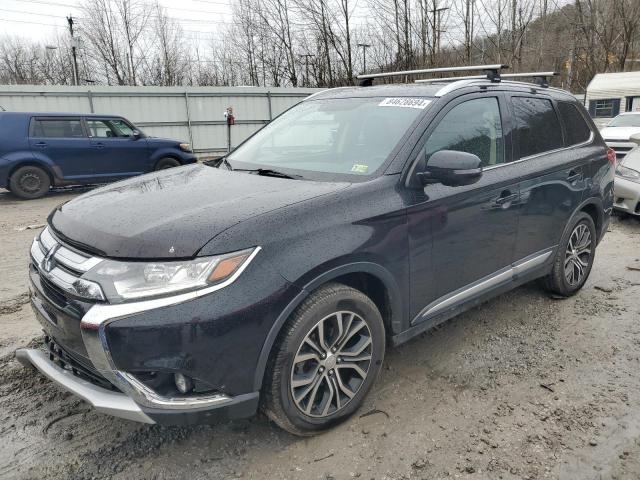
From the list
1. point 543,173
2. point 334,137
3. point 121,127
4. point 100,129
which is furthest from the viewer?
point 121,127

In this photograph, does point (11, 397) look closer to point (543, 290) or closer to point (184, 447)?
point (184, 447)

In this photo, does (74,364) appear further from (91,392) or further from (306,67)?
(306,67)

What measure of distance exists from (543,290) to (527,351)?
1225 millimetres

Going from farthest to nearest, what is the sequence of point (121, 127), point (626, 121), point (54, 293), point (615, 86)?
point (615, 86) → point (626, 121) → point (121, 127) → point (54, 293)

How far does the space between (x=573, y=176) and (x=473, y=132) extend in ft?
4.20

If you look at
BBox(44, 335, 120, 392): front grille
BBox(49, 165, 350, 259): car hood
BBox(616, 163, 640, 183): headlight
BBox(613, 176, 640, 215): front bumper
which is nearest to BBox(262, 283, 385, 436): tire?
BBox(49, 165, 350, 259): car hood

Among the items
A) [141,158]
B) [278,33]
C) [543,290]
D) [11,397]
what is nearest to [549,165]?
[543,290]

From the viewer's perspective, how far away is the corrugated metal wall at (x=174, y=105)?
54.5 ft

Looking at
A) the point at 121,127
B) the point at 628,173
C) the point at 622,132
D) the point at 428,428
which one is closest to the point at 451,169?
the point at 428,428

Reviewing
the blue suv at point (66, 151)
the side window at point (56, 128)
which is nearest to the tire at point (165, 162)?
the blue suv at point (66, 151)

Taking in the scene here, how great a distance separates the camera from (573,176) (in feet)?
13.4

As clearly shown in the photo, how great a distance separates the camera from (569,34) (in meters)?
29.4

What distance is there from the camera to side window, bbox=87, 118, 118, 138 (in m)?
11.1

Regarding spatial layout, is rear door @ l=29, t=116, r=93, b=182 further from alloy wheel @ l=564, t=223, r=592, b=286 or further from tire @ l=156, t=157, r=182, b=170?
alloy wheel @ l=564, t=223, r=592, b=286
